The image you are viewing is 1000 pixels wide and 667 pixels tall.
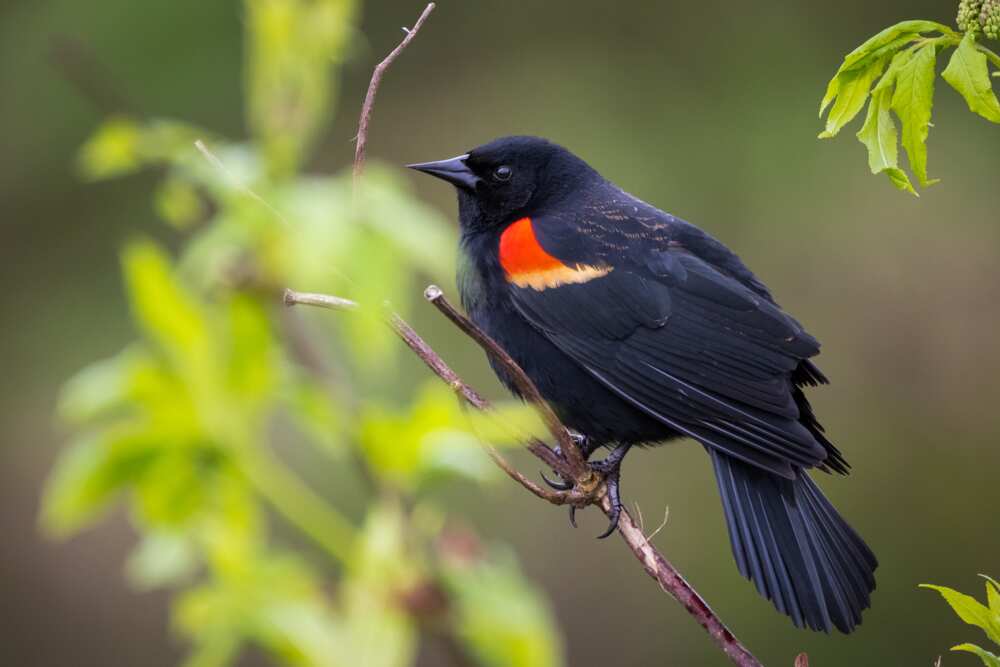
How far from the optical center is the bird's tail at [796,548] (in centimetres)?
163

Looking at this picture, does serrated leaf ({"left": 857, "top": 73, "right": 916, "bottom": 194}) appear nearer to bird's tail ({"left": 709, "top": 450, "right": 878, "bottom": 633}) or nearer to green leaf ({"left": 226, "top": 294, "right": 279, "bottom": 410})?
bird's tail ({"left": 709, "top": 450, "right": 878, "bottom": 633})

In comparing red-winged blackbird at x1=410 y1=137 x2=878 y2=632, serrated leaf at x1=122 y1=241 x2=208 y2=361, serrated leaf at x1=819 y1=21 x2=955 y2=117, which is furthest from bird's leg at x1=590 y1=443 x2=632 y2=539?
serrated leaf at x1=819 y1=21 x2=955 y2=117

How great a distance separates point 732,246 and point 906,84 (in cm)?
351

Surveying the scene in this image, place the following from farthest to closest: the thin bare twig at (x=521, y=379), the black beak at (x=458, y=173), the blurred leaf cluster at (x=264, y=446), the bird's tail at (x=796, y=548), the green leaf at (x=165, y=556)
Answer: the black beak at (x=458, y=173), the green leaf at (x=165, y=556), the blurred leaf cluster at (x=264, y=446), the bird's tail at (x=796, y=548), the thin bare twig at (x=521, y=379)

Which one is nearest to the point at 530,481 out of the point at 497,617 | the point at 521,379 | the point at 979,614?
the point at 521,379

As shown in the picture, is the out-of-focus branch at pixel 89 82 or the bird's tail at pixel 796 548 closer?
the bird's tail at pixel 796 548

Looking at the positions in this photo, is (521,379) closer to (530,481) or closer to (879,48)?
(530,481)

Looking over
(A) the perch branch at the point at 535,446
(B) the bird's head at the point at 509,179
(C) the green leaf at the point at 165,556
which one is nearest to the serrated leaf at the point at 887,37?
(A) the perch branch at the point at 535,446

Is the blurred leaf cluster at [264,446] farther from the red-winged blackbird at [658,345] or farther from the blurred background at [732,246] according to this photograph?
the blurred background at [732,246]

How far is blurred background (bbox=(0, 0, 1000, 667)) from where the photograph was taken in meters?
4.52

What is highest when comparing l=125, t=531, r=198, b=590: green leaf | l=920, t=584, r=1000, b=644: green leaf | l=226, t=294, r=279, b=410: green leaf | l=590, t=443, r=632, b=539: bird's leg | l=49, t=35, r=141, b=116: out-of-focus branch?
l=920, t=584, r=1000, b=644: green leaf

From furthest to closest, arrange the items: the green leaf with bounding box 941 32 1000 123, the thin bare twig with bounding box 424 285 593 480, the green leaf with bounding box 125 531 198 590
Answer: the green leaf with bounding box 125 531 198 590 → the thin bare twig with bounding box 424 285 593 480 → the green leaf with bounding box 941 32 1000 123

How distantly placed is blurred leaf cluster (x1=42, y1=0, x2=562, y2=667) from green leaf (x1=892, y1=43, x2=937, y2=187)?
70 cm

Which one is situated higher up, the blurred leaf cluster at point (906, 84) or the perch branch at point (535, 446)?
the blurred leaf cluster at point (906, 84)
